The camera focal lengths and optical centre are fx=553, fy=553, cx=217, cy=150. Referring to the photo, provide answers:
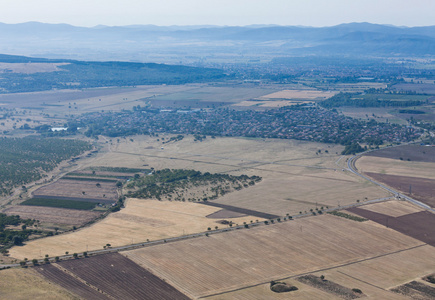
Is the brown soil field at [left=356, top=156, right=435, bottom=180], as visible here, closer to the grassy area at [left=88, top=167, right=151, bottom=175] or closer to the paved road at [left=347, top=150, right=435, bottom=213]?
the paved road at [left=347, top=150, right=435, bottom=213]

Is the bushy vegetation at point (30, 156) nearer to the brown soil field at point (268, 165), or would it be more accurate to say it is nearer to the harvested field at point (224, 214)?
the brown soil field at point (268, 165)

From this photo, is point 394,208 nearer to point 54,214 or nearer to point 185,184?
point 185,184

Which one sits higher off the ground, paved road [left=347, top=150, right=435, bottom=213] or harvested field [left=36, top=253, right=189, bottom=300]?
paved road [left=347, top=150, right=435, bottom=213]

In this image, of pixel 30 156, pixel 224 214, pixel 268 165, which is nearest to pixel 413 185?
pixel 268 165

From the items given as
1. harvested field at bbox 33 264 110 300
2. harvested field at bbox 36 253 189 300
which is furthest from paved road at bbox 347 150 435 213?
harvested field at bbox 33 264 110 300

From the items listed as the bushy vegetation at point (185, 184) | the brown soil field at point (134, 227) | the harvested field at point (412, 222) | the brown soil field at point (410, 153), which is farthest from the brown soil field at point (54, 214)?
the brown soil field at point (410, 153)
